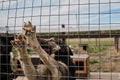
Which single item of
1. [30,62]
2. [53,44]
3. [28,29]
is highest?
[28,29]

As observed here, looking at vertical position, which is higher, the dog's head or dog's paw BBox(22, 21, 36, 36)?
dog's paw BBox(22, 21, 36, 36)

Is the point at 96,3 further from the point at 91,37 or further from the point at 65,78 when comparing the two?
the point at 65,78

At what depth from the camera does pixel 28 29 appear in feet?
6.70

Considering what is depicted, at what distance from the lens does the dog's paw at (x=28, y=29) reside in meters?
2.02

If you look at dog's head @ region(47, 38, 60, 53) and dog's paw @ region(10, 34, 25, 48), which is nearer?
dog's paw @ region(10, 34, 25, 48)

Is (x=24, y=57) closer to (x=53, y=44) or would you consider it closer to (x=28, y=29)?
(x=28, y=29)

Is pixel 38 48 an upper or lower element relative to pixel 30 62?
upper

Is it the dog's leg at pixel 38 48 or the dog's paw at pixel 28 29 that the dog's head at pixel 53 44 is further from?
the dog's paw at pixel 28 29

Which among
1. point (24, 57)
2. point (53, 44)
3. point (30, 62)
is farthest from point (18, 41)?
point (53, 44)

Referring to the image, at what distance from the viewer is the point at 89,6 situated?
191cm

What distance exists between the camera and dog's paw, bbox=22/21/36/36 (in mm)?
2016

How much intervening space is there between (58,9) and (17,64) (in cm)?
91

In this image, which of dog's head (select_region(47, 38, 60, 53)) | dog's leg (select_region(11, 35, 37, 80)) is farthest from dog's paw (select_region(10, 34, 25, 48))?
dog's head (select_region(47, 38, 60, 53))

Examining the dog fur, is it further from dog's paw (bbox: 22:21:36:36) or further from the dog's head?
the dog's head
